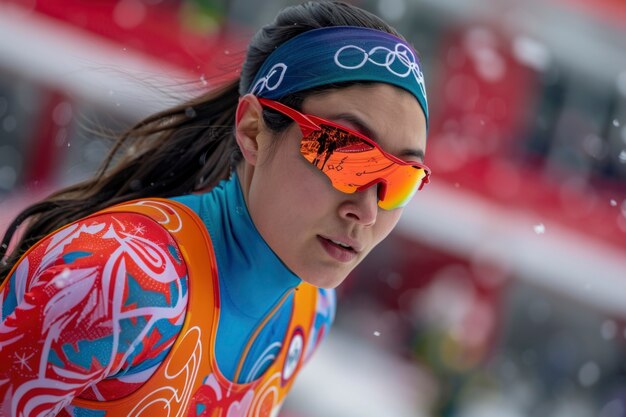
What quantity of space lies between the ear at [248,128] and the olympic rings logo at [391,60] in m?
0.18

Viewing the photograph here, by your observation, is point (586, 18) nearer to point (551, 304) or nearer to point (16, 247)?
point (551, 304)

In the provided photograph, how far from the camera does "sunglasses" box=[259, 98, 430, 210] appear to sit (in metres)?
1.26

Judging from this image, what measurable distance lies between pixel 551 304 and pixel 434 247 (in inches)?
52.9

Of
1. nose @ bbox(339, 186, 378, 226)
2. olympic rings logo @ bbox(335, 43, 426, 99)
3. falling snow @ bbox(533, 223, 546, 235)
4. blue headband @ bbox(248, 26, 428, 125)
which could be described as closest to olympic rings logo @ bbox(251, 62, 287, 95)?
blue headband @ bbox(248, 26, 428, 125)

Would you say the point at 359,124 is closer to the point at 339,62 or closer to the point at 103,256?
the point at 339,62

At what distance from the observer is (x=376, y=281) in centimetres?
673

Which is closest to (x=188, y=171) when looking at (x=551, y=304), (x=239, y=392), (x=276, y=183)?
(x=276, y=183)

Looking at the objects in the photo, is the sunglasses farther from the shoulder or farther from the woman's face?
the shoulder

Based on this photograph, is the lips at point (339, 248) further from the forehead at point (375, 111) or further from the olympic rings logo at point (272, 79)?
the olympic rings logo at point (272, 79)

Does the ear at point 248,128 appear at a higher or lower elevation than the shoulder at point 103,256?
higher

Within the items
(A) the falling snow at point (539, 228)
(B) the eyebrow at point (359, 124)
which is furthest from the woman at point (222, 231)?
(A) the falling snow at point (539, 228)

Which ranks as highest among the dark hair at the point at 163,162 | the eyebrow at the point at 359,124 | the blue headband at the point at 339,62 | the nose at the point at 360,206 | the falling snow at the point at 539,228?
the blue headband at the point at 339,62

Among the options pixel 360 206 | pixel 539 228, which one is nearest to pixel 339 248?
pixel 360 206

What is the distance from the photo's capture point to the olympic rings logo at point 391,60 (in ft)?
4.34
